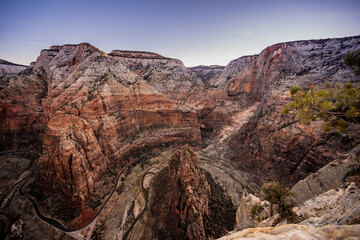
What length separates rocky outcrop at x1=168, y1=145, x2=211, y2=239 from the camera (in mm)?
15195

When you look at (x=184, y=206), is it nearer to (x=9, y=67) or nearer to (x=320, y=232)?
(x=320, y=232)

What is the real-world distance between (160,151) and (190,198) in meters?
22.6

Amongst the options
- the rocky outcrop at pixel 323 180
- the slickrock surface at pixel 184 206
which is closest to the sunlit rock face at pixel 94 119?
the slickrock surface at pixel 184 206

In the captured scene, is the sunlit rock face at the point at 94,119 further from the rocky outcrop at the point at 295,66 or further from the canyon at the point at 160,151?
the rocky outcrop at the point at 295,66

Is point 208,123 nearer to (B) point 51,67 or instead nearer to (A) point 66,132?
(A) point 66,132

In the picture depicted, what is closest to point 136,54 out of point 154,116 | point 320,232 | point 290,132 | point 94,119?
point 154,116

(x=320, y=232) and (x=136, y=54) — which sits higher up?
(x=136, y=54)

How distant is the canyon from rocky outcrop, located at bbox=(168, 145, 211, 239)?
0.14 m

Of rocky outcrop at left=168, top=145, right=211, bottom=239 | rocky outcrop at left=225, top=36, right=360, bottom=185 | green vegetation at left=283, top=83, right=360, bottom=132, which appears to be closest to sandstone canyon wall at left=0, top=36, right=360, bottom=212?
rocky outcrop at left=225, top=36, right=360, bottom=185

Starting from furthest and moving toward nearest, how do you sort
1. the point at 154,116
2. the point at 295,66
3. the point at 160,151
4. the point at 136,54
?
the point at 136,54 → the point at 154,116 → the point at 160,151 → the point at 295,66

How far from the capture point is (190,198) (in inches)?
645

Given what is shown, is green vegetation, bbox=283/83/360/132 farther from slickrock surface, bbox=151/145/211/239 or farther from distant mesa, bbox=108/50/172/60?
distant mesa, bbox=108/50/172/60

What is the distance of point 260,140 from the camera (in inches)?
1194

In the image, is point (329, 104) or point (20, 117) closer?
point (329, 104)
